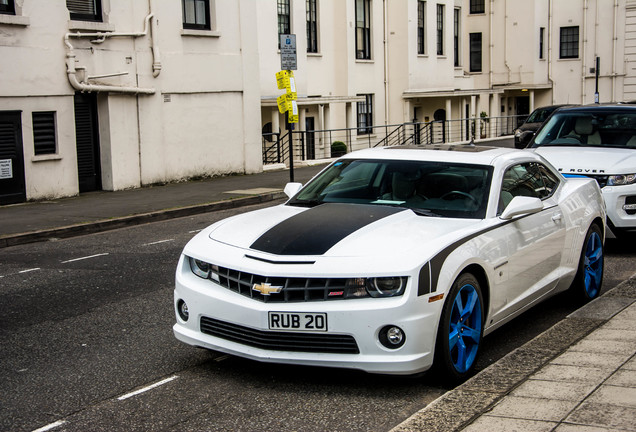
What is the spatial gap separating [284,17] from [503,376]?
26.0m

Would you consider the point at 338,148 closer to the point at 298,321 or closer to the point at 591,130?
the point at 591,130

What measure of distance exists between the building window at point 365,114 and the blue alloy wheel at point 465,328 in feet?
95.5

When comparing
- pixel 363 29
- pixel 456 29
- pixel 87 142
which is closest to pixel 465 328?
→ pixel 87 142

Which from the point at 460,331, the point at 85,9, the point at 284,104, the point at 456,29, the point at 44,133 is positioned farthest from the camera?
the point at 456,29

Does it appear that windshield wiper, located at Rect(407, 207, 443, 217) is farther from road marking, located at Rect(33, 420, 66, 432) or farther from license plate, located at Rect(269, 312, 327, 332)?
road marking, located at Rect(33, 420, 66, 432)

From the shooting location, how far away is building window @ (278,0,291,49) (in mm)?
30031

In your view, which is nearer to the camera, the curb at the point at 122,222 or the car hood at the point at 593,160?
the car hood at the point at 593,160

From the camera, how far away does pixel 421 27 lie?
38812mm

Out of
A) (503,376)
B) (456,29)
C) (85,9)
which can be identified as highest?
(456,29)

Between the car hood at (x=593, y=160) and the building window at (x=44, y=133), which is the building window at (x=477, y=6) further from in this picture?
the car hood at (x=593, y=160)

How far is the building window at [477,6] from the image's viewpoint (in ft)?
165

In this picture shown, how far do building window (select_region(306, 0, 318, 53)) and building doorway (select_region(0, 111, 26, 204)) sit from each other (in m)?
15.6

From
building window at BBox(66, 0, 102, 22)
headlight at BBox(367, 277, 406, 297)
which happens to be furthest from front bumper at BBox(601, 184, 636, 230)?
building window at BBox(66, 0, 102, 22)

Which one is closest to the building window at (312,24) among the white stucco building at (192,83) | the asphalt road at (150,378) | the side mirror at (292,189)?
the white stucco building at (192,83)
